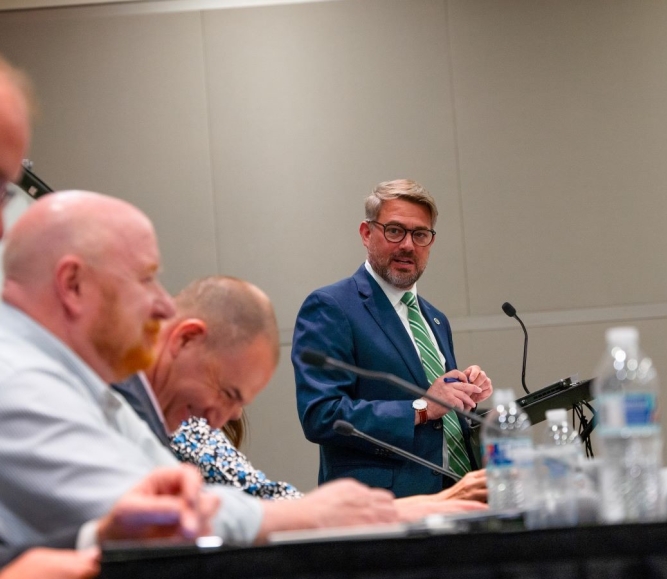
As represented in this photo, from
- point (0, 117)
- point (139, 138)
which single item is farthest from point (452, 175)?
point (0, 117)

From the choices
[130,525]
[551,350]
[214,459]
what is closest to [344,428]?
[214,459]

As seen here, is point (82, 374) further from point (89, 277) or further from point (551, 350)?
point (551, 350)

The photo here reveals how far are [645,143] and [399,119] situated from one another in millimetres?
1226

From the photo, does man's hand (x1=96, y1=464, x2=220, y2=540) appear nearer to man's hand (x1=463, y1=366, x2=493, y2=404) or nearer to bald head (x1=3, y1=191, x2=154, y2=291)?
bald head (x1=3, y1=191, x2=154, y2=291)

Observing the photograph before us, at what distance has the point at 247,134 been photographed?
17.2 ft

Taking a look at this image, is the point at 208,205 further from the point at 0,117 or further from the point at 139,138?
the point at 0,117

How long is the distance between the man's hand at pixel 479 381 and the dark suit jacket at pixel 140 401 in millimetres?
1474

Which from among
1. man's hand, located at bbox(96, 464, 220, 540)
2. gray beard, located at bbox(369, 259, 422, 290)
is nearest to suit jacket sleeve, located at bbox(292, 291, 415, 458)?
gray beard, located at bbox(369, 259, 422, 290)

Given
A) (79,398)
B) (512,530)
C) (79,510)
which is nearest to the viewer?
(512,530)

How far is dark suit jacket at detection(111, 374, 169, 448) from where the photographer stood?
6.45 ft

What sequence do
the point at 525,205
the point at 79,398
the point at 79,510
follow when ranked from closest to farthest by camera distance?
the point at 79,510
the point at 79,398
the point at 525,205

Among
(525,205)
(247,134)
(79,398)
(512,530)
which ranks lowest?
(512,530)

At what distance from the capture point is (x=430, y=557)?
3.71 feet

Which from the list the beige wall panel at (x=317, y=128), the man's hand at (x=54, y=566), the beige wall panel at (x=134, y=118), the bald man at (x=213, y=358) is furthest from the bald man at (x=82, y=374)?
the beige wall panel at (x=134, y=118)
